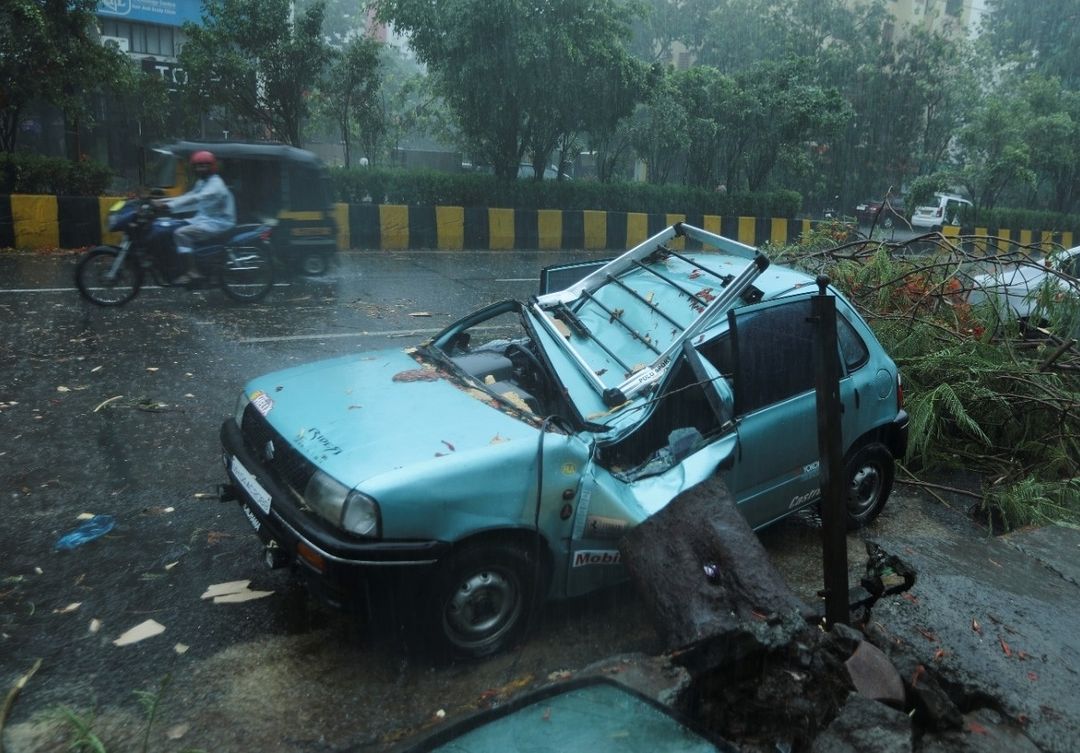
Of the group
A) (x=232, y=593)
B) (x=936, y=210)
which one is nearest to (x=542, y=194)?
(x=232, y=593)

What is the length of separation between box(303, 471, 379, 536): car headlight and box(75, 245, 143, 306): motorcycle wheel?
6.67 m

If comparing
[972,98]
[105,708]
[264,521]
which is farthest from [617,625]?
[972,98]

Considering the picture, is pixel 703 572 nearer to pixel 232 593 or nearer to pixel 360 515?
pixel 360 515

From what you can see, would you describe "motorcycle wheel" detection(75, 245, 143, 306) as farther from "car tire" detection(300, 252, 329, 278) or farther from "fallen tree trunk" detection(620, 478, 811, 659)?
"fallen tree trunk" detection(620, 478, 811, 659)

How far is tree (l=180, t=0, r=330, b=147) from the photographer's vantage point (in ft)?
51.4

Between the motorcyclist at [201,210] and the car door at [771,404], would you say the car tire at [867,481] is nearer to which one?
the car door at [771,404]

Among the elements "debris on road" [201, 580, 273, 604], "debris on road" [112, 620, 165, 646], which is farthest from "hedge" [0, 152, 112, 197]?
"debris on road" [112, 620, 165, 646]

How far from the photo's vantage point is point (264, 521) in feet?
11.6

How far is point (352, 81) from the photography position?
17.2 metres

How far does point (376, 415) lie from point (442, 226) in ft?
39.8

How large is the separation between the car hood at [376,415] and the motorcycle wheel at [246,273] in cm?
543

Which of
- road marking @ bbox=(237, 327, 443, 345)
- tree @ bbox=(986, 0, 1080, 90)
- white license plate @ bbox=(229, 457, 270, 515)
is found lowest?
road marking @ bbox=(237, 327, 443, 345)

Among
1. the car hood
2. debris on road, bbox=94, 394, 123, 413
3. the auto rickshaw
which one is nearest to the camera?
the car hood

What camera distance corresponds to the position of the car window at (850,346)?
15.8 ft
